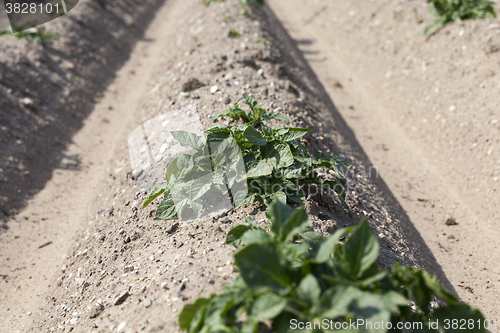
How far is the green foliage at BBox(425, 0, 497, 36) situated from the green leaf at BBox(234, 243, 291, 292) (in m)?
7.41

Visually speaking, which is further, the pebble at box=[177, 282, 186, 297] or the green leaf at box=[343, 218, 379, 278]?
the pebble at box=[177, 282, 186, 297]

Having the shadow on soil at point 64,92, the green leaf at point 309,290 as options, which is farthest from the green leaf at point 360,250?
the shadow on soil at point 64,92

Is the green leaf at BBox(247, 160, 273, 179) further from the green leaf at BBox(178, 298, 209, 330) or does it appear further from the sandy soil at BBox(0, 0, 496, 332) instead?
the green leaf at BBox(178, 298, 209, 330)

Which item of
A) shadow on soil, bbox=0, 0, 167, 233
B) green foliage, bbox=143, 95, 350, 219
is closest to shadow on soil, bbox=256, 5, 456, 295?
green foliage, bbox=143, 95, 350, 219

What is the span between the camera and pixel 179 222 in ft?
10.9

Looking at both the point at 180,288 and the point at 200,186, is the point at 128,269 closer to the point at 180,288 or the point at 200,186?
the point at 180,288

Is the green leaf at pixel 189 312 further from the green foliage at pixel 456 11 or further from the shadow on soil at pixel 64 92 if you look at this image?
the green foliage at pixel 456 11

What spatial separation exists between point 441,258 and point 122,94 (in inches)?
283

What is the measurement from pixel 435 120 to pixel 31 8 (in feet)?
37.5

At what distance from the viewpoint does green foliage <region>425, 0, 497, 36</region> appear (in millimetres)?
6969

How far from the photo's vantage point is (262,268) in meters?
1.87

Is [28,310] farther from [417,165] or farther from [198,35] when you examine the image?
[198,35]

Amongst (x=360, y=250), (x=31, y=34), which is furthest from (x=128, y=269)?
(x=31, y=34)

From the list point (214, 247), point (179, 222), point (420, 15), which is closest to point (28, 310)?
point (179, 222)
